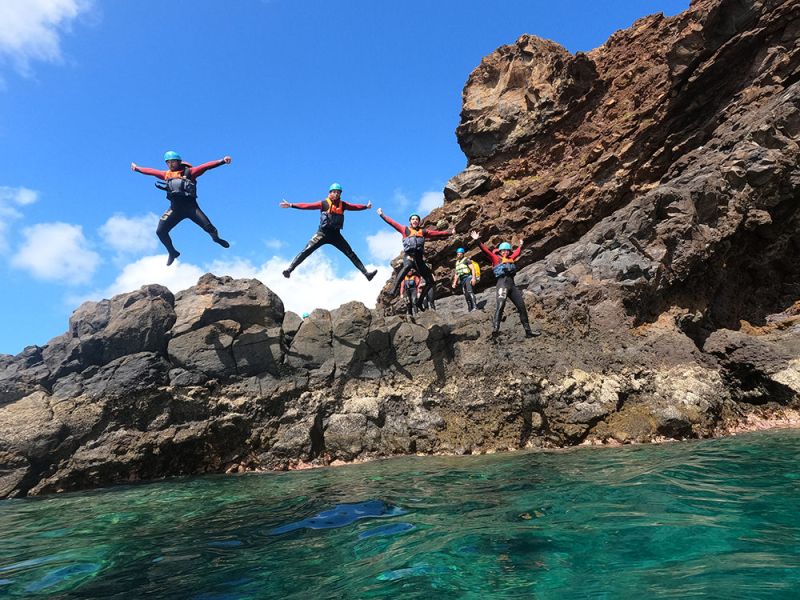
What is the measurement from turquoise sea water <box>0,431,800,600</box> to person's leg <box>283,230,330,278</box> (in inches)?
209

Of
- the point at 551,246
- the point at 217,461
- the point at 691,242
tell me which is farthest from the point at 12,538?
the point at 551,246

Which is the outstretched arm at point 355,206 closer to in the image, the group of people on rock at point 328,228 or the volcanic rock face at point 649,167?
the group of people on rock at point 328,228

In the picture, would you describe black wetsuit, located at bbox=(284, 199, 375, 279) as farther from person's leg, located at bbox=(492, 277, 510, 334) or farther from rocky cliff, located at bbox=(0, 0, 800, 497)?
person's leg, located at bbox=(492, 277, 510, 334)

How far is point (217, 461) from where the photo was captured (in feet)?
34.4

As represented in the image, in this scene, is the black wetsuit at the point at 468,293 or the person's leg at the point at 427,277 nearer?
the person's leg at the point at 427,277

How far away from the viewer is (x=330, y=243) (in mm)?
11961

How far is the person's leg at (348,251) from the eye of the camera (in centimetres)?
1195

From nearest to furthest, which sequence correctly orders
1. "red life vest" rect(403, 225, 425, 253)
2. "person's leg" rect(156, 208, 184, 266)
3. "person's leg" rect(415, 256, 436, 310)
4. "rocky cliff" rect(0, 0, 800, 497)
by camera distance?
"rocky cliff" rect(0, 0, 800, 497)
"person's leg" rect(156, 208, 184, 266)
"red life vest" rect(403, 225, 425, 253)
"person's leg" rect(415, 256, 436, 310)

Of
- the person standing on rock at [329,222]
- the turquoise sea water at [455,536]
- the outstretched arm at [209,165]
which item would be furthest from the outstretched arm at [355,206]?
the turquoise sea water at [455,536]

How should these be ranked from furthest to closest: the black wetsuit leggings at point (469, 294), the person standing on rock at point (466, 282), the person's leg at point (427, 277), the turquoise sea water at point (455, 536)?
the person standing on rock at point (466, 282) < the black wetsuit leggings at point (469, 294) < the person's leg at point (427, 277) < the turquoise sea water at point (455, 536)

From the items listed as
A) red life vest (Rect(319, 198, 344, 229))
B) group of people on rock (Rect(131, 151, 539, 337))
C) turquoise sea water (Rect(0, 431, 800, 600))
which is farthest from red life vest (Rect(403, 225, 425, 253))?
turquoise sea water (Rect(0, 431, 800, 600))

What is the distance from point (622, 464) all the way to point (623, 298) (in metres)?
6.27

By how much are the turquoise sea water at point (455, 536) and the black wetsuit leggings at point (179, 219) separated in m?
5.49

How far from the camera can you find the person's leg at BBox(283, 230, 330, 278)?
11414mm
